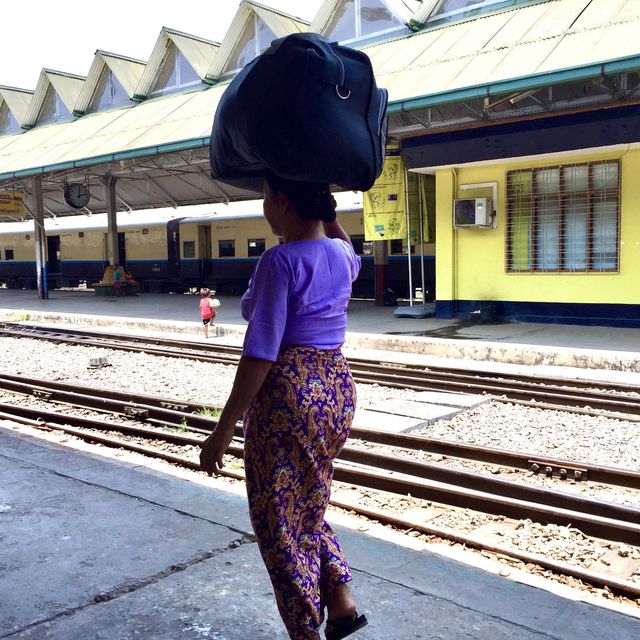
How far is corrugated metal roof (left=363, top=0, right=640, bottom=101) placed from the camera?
11156 millimetres

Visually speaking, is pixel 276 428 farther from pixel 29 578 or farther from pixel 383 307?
pixel 383 307

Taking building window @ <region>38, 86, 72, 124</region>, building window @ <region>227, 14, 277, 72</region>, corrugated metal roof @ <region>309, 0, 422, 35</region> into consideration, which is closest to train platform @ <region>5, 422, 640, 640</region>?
corrugated metal roof @ <region>309, 0, 422, 35</region>

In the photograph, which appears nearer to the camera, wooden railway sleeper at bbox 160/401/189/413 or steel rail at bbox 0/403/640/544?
steel rail at bbox 0/403/640/544

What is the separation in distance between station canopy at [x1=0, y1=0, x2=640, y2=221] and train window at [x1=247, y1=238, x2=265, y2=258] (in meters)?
2.99

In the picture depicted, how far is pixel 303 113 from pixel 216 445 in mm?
1035

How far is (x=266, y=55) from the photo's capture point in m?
2.19

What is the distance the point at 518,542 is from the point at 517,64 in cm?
962

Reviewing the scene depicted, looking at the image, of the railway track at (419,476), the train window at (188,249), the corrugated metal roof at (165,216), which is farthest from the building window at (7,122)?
the railway track at (419,476)

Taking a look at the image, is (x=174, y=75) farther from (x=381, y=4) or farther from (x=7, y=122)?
(x=7, y=122)

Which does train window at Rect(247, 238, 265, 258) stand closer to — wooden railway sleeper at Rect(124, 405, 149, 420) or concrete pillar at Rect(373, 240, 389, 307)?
concrete pillar at Rect(373, 240, 389, 307)

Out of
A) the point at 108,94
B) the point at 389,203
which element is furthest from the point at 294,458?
the point at 108,94

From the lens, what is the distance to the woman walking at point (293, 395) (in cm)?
213

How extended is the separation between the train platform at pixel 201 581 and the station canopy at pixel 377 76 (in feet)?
29.1

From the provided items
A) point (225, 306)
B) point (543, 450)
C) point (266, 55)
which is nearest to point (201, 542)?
point (266, 55)
